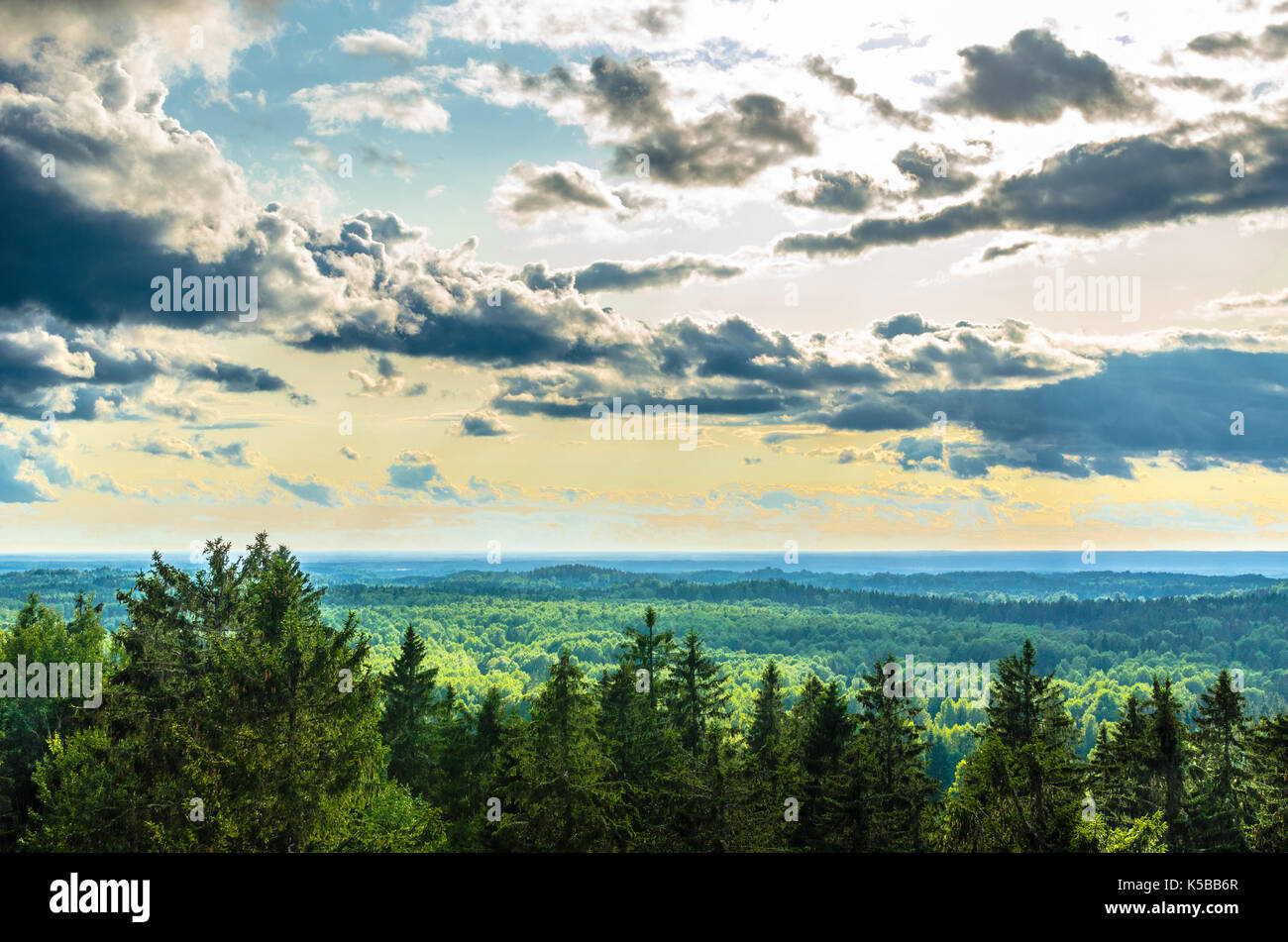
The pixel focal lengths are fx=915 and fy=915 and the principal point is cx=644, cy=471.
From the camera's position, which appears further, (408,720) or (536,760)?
(408,720)

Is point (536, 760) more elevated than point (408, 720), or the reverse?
point (536, 760)

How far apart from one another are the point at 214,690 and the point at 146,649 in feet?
20.0

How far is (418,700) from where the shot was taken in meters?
45.4

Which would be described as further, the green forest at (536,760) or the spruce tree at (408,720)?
the spruce tree at (408,720)

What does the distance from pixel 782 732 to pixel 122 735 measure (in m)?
26.8

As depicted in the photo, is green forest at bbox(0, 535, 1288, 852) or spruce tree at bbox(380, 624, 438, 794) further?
spruce tree at bbox(380, 624, 438, 794)
